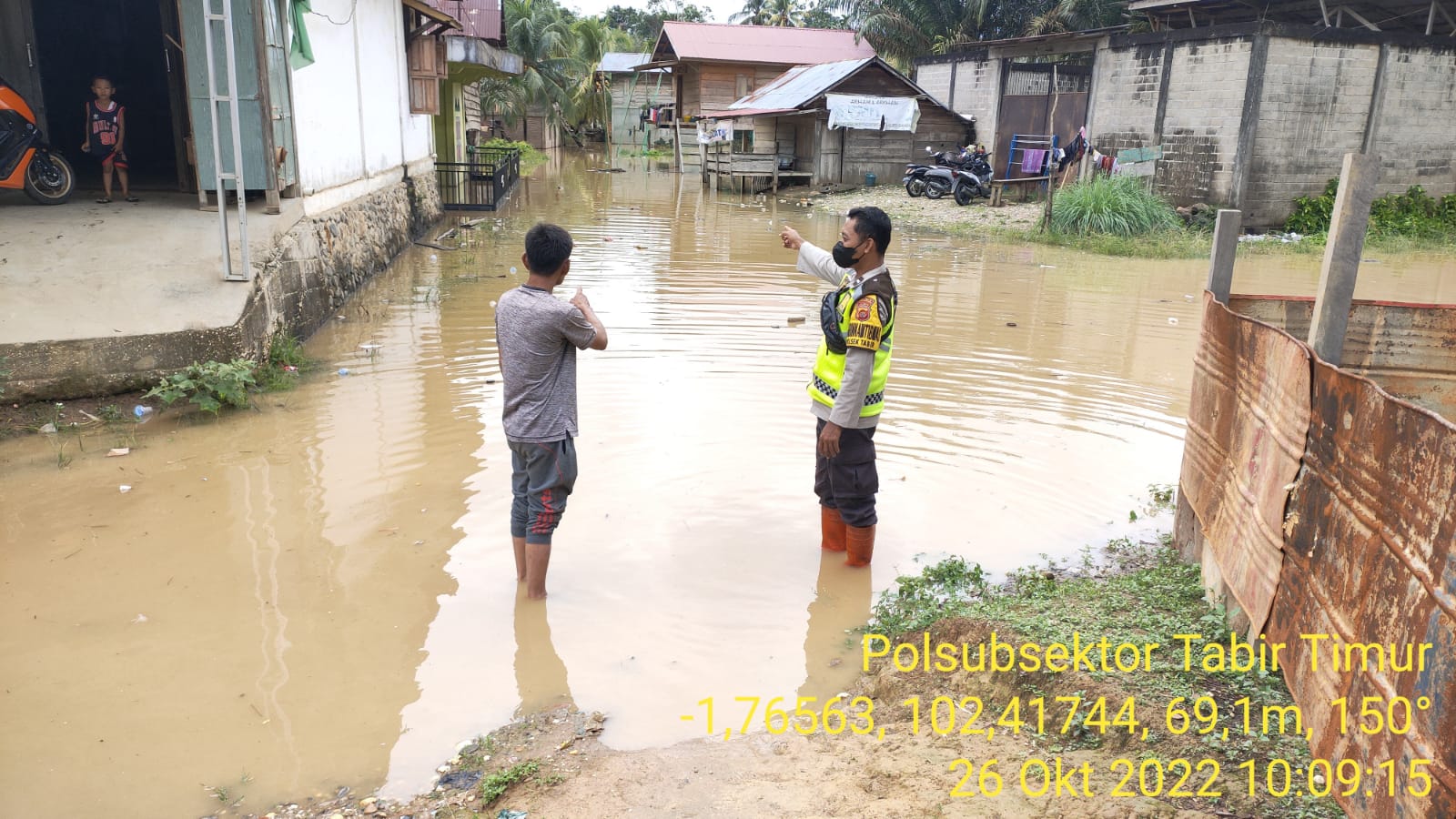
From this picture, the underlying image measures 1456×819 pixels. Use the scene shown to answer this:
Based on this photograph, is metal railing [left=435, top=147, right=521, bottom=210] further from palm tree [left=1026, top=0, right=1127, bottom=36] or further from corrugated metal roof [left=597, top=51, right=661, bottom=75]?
corrugated metal roof [left=597, top=51, right=661, bottom=75]

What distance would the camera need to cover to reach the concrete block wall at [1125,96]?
18.0 metres

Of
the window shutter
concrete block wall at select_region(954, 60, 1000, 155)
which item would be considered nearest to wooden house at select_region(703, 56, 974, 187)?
concrete block wall at select_region(954, 60, 1000, 155)

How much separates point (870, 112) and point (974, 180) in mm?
5310

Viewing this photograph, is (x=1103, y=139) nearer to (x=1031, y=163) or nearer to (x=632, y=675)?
(x=1031, y=163)

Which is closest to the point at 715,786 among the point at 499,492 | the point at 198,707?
the point at 198,707

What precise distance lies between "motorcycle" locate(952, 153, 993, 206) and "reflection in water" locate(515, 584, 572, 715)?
728 inches

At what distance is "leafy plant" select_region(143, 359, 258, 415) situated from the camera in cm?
599

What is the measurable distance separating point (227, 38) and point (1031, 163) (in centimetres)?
1888

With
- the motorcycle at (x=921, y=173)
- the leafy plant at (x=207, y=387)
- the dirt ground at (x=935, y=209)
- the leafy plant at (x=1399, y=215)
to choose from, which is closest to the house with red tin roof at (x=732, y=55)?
the dirt ground at (x=935, y=209)

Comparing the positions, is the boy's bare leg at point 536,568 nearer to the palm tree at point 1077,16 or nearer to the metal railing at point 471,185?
the metal railing at point 471,185

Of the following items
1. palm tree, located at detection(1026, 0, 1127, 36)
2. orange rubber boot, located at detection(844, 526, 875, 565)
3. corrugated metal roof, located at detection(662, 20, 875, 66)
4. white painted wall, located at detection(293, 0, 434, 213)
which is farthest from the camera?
corrugated metal roof, located at detection(662, 20, 875, 66)

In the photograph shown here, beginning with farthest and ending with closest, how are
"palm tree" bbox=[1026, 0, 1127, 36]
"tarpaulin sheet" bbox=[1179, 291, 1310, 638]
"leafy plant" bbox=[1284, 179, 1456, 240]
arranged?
"palm tree" bbox=[1026, 0, 1127, 36] → "leafy plant" bbox=[1284, 179, 1456, 240] → "tarpaulin sheet" bbox=[1179, 291, 1310, 638]

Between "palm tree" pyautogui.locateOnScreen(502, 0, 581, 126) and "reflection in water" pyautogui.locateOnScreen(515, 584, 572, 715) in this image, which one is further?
"palm tree" pyautogui.locateOnScreen(502, 0, 581, 126)

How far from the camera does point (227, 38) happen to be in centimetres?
663
